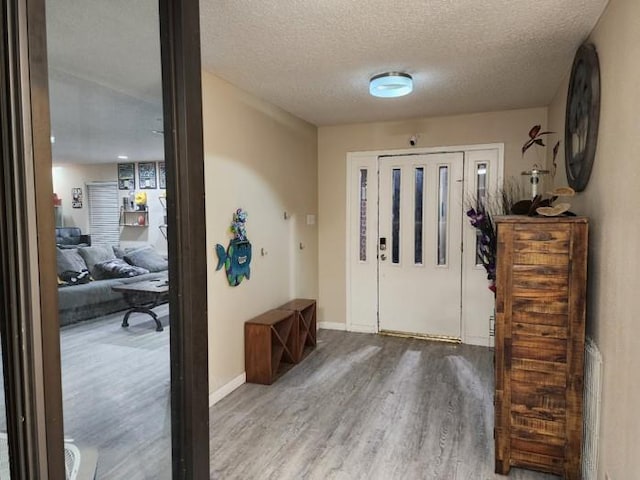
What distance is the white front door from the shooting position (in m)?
4.48

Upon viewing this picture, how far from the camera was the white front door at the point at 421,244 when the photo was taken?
4.48 metres

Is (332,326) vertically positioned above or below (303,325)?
below

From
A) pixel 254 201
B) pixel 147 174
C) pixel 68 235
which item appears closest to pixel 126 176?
pixel 147 174

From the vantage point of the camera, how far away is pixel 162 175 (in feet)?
5.27

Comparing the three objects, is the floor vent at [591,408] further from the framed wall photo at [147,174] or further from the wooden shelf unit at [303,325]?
the wooden shelf unit at [303,325]

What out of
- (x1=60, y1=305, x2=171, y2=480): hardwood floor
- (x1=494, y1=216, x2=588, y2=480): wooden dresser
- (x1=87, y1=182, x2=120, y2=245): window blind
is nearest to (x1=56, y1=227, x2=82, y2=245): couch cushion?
(x1=87, y1=182, x2=120, y2=245): window blind

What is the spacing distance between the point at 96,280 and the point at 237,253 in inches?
72.0

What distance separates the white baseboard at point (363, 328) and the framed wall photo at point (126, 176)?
3607mm

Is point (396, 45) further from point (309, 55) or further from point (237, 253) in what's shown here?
point (237, 253)

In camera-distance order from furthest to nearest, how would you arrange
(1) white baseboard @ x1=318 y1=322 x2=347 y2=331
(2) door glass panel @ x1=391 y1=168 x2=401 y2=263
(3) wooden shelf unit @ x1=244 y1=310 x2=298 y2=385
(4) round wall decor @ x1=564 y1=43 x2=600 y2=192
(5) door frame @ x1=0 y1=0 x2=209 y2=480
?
(1) white baseboard @ x1=318 y1=322 x2=347 y2=331
(2) door glass panel @ x1=391 y1=168 x2=401 y2=263
(3) wooden shelf unit @ x1=244 y1=310 x2=298 y2=385
(4) round wall decor @ x1=564 y1=43 x2=600 y2=192
(5) door frame @ x1=0 y1=0 x2=209 y2=480

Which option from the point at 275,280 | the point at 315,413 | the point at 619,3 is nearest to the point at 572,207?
the point at 619,3

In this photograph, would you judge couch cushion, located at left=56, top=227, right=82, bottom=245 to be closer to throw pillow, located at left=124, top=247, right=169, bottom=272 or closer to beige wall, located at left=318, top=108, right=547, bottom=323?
throw pillow, located at left=124, top=247, right=169, bottom=272

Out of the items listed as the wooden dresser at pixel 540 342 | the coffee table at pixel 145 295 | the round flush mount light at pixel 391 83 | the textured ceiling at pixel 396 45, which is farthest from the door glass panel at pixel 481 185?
the coffee table at pixel 145 295

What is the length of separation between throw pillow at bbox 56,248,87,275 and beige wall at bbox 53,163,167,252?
86 mm
